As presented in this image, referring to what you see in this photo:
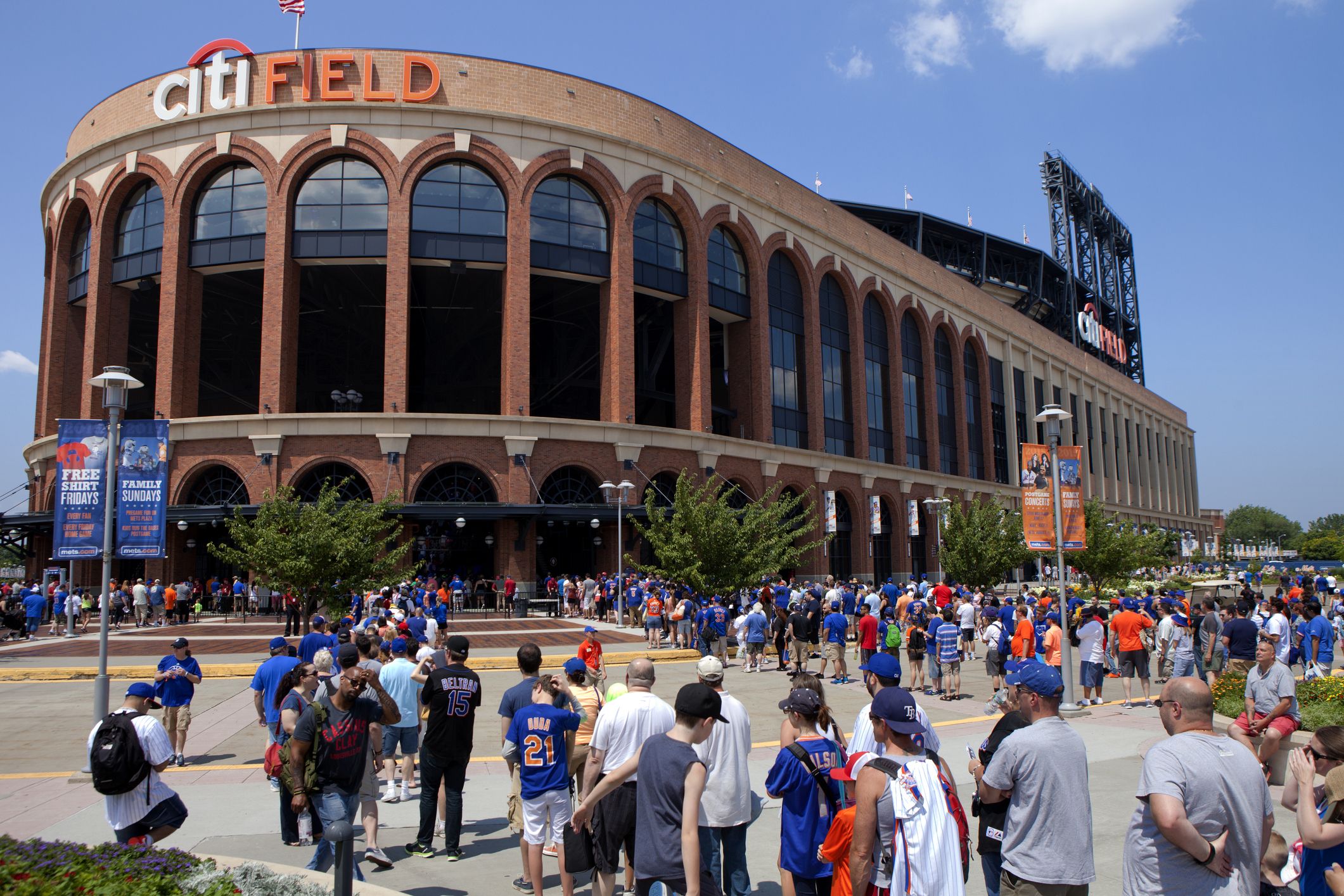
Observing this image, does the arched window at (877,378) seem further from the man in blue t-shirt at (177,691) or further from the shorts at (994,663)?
the man in blue t-shirt at (177,691)

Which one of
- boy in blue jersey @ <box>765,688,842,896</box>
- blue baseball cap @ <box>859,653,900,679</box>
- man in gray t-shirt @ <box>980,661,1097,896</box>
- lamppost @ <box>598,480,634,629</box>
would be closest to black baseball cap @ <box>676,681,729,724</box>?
boy in blue jersey @ <box>765,688,842,896</box>

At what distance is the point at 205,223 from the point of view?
36344 mm

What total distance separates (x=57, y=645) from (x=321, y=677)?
901 inches

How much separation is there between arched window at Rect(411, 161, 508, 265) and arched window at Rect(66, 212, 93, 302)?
1532 cm

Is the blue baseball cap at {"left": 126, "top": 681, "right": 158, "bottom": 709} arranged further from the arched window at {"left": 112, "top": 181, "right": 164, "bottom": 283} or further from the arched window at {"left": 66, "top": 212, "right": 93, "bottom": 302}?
the arched window at {"left": 66, "top": 212, "right": 93, "bottom": 302}

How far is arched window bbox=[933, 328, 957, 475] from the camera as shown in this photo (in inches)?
2335

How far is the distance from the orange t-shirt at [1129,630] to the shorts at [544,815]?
13130 mm

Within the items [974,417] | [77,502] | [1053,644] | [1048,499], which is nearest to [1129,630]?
[1053,644]

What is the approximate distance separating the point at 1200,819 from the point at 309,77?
1515 inches

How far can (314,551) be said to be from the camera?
22359 mm

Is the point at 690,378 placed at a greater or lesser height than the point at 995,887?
greater

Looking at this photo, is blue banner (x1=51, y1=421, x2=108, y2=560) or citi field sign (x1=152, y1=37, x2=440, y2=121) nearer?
blue banner (x1=51, y1=421, x2=108, y2=560)

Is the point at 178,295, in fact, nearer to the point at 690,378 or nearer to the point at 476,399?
the point at 476,399

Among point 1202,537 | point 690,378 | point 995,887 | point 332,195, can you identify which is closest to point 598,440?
point 690,378
